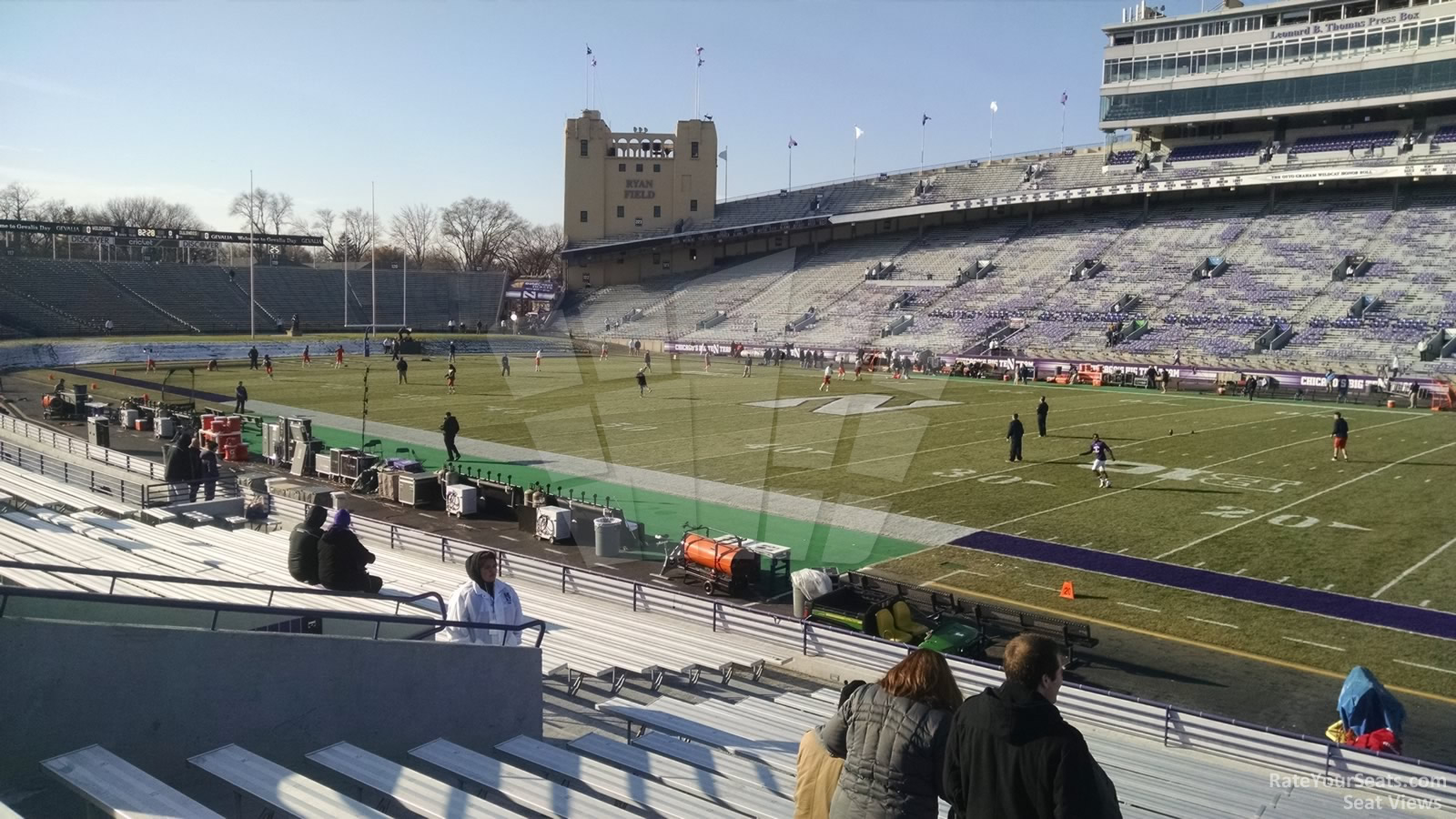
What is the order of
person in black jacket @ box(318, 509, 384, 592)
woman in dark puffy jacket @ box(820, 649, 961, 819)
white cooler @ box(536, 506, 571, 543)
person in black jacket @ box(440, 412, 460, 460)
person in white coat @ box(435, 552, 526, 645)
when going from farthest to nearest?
person in black jacket @ box(440, 412, 460, 460) → white cooler @ box(536, 506, 571, 543) → person in black jacket @ box(318, 509, 384, 592) → person in white coat @ box(435, 552, 526, 645) → woman in dark puffy jacket @ box(820, 649, 961, 819)

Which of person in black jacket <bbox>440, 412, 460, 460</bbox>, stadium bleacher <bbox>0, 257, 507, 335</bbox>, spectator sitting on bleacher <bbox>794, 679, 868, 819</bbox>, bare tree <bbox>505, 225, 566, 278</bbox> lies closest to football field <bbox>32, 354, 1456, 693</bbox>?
person in black jacket <bbox>440, 412, 460, 460</bbox>

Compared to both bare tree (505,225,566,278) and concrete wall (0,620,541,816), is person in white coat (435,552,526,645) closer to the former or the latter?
concrete wall (0,620,541,816)

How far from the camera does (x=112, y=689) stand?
4.45 meters

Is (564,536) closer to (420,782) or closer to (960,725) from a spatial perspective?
(420,782)

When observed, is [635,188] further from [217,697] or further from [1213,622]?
[217,697]

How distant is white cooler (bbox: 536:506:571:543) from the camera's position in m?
15.7

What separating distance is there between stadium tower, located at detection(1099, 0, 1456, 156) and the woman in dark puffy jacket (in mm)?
60658

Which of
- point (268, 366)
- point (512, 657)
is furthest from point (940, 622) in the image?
point (268, 366)

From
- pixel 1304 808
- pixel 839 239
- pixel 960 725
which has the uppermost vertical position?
pixel 839 239

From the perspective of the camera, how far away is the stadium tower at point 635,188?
262 feet

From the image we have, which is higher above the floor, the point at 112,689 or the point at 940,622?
the point at 112,689

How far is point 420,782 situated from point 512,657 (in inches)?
53.5

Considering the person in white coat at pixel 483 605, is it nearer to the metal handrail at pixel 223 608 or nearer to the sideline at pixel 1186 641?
the metal handrail at pixel 223 608

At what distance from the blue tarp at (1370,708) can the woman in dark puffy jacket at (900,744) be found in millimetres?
6172
